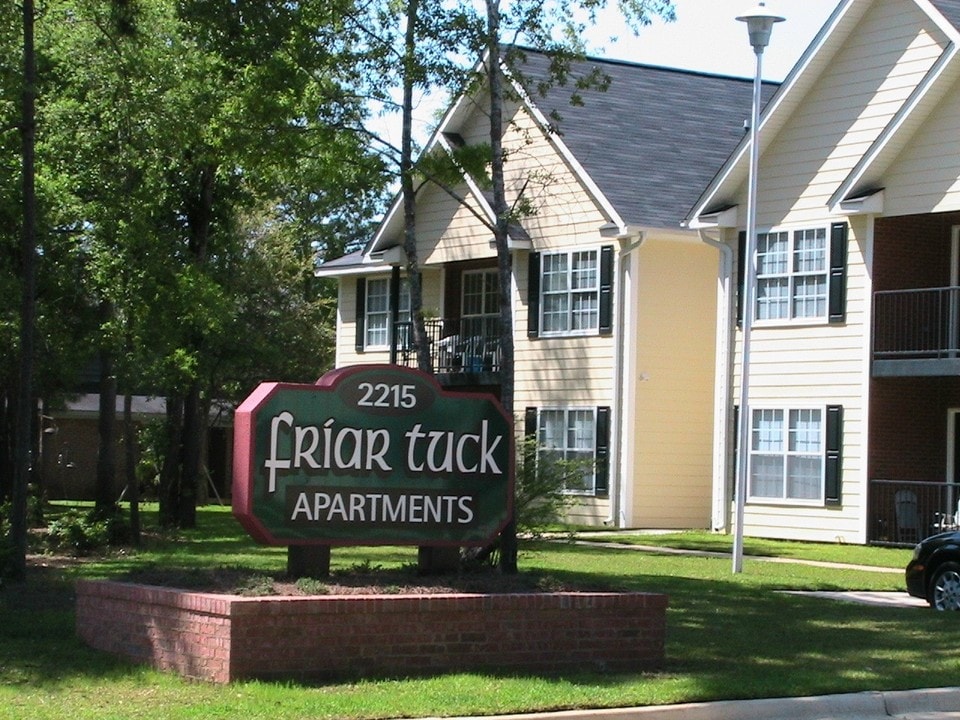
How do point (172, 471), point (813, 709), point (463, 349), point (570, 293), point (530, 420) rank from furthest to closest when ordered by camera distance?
point (463, 349) < point (530, 420) < point (570, 293) < point (172, 471) < point (813, 709)

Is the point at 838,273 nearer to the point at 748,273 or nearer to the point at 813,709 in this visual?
the point at 748,273

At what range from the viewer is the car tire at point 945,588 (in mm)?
16297

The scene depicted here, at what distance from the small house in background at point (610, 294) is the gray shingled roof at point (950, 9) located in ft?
19.4

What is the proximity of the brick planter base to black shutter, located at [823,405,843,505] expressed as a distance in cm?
1576

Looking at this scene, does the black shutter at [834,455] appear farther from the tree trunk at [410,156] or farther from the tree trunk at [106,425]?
the tree trunk at [106,425]

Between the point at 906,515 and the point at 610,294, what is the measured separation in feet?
24.3

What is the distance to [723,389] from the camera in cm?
2920

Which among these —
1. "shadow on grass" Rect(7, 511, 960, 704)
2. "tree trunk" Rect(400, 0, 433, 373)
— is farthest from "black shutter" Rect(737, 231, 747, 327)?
"tree trunk" Rect(400, 0, 433, 373)

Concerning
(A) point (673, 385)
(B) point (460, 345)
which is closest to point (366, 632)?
(A) point (673, 385)

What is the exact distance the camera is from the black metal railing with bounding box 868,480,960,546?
26.3 meters

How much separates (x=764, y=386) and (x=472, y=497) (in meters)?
17.0

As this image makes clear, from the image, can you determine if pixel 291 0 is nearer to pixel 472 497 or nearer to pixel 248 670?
pixel 472 497

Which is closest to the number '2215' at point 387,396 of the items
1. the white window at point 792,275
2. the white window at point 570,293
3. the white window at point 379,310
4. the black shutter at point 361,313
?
the white window at point 792,275

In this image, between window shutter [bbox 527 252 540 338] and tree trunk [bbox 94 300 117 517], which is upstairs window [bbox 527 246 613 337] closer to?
window shutter [bbox 527 252 540 338]
